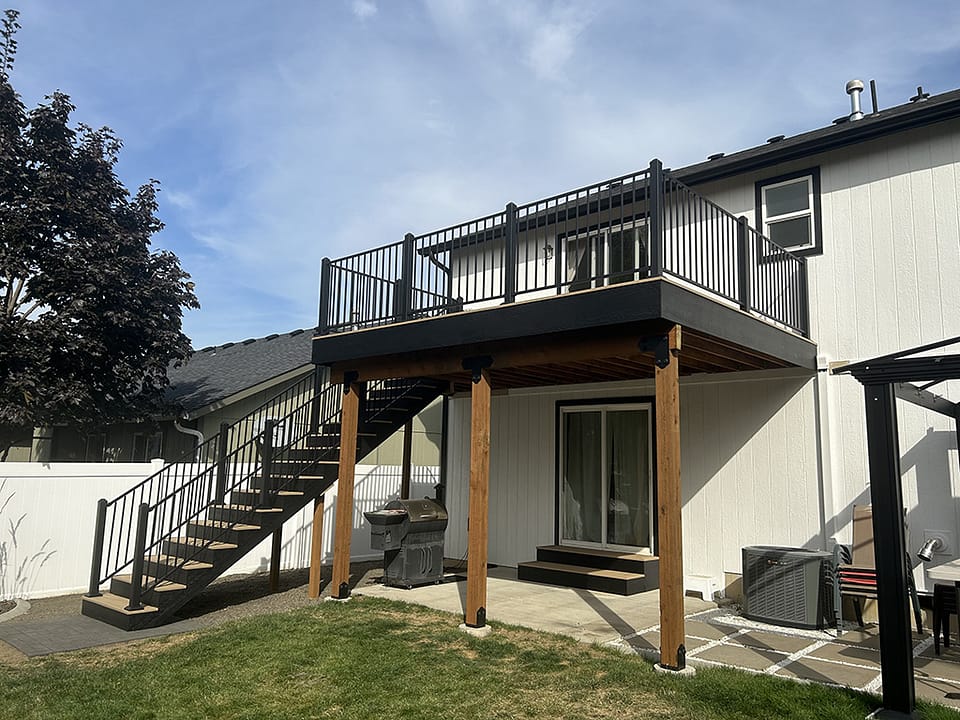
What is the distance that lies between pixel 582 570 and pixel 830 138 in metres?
5.87

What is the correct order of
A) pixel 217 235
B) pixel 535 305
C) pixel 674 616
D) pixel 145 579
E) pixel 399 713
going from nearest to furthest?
pixel 399 713 < pixel 674 616 < pixel 535 305 < pixel 145 579 < pixel 217 235

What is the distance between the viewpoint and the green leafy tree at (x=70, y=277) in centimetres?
958

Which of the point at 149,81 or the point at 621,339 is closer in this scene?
the point at 621,339

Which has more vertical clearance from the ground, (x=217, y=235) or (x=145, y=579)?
(x=217, y=235)

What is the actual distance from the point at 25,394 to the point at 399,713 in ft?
25.0

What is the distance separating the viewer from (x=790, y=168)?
8328 mm

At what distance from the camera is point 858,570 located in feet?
20.5

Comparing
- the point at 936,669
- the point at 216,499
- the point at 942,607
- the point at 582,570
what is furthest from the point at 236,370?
the point at 936,669

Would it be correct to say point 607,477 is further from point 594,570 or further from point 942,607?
point 942,607

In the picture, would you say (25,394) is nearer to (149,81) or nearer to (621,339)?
(149,81)

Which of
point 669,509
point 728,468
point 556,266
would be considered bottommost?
point 669,509

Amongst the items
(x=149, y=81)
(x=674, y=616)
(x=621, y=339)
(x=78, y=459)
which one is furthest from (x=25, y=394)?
(x=674, y=616)

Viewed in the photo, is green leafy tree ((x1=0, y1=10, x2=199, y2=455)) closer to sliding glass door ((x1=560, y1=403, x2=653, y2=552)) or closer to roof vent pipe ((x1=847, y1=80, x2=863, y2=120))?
sliding glass door ((x1=560, y1=403, x2=653, y2=552))

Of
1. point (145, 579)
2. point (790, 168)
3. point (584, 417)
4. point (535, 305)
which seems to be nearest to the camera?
point (535, 305)
